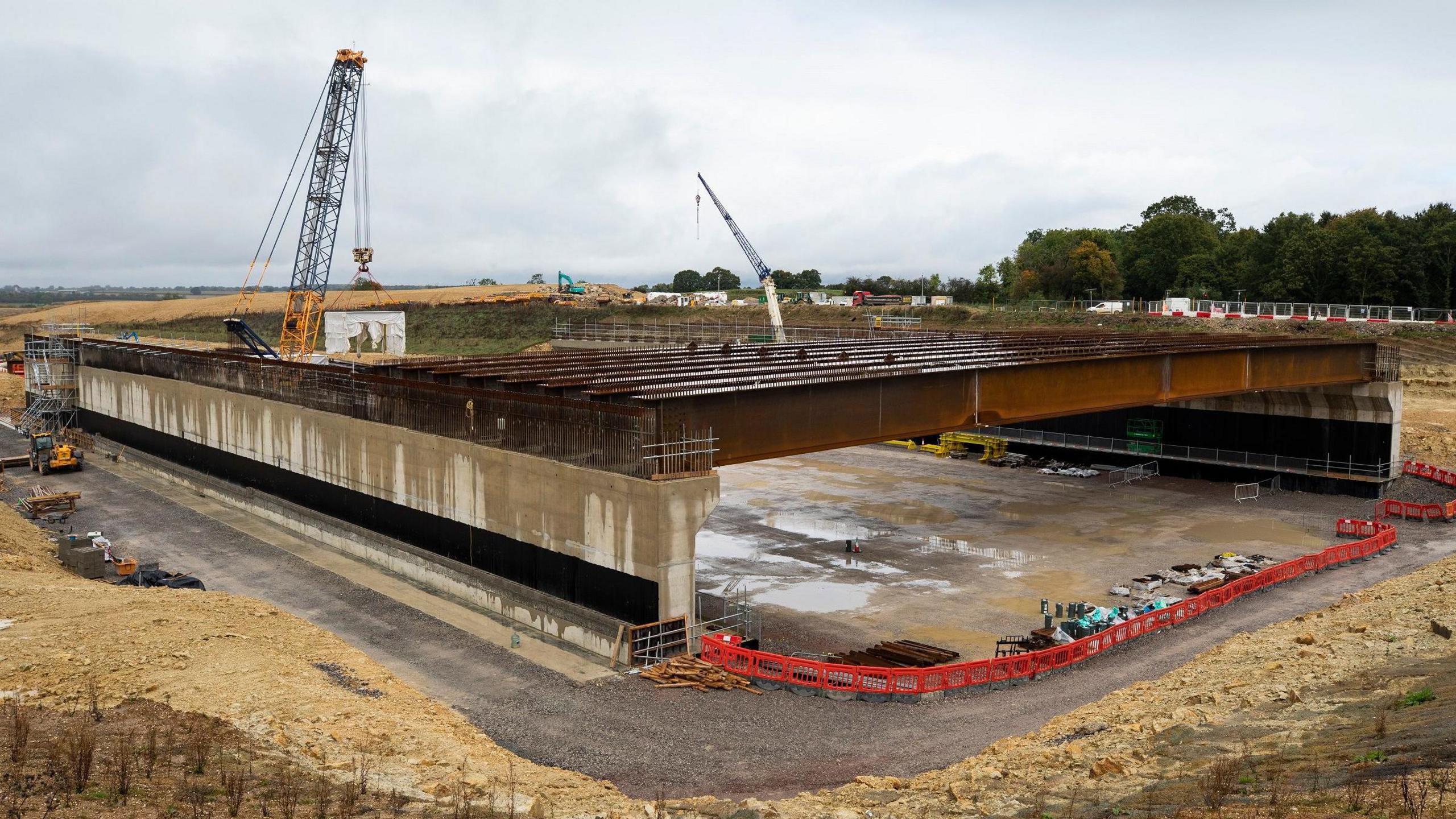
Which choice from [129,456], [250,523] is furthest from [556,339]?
[250,523]

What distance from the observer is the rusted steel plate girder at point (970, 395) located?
30.1m

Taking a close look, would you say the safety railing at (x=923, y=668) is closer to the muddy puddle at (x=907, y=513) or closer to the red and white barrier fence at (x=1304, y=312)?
the muddy puddle at (x=907, y=513)

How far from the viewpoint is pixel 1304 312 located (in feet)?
310

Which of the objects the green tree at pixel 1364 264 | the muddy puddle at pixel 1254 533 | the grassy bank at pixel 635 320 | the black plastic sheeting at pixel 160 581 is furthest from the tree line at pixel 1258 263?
the black plastic sheeting at pixel 160 581

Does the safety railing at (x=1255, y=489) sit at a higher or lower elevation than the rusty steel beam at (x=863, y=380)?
lower

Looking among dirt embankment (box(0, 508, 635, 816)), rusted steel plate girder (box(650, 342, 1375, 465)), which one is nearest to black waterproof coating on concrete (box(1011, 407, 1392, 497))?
rusted steel plate girder (box(650, 342, 1375, 465))

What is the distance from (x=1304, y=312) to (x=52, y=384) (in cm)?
9901

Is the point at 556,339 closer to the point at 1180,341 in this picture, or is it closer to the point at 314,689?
the point at 1180,341

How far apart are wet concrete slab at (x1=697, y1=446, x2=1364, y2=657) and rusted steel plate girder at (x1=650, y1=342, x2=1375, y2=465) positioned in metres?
4.96

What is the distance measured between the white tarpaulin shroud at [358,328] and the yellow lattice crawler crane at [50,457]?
25.1 metres

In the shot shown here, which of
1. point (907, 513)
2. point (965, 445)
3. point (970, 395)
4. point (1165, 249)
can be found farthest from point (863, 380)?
point (1165, 249)

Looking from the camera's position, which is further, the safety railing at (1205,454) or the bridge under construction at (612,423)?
the safety railing at (1205,454)

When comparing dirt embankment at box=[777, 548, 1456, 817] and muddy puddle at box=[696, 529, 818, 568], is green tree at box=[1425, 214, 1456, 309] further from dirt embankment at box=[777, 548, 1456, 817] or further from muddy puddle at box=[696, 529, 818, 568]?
dirt embankment at box=[777, 548, 1456, 817]

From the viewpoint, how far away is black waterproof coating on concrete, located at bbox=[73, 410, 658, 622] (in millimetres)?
27938
